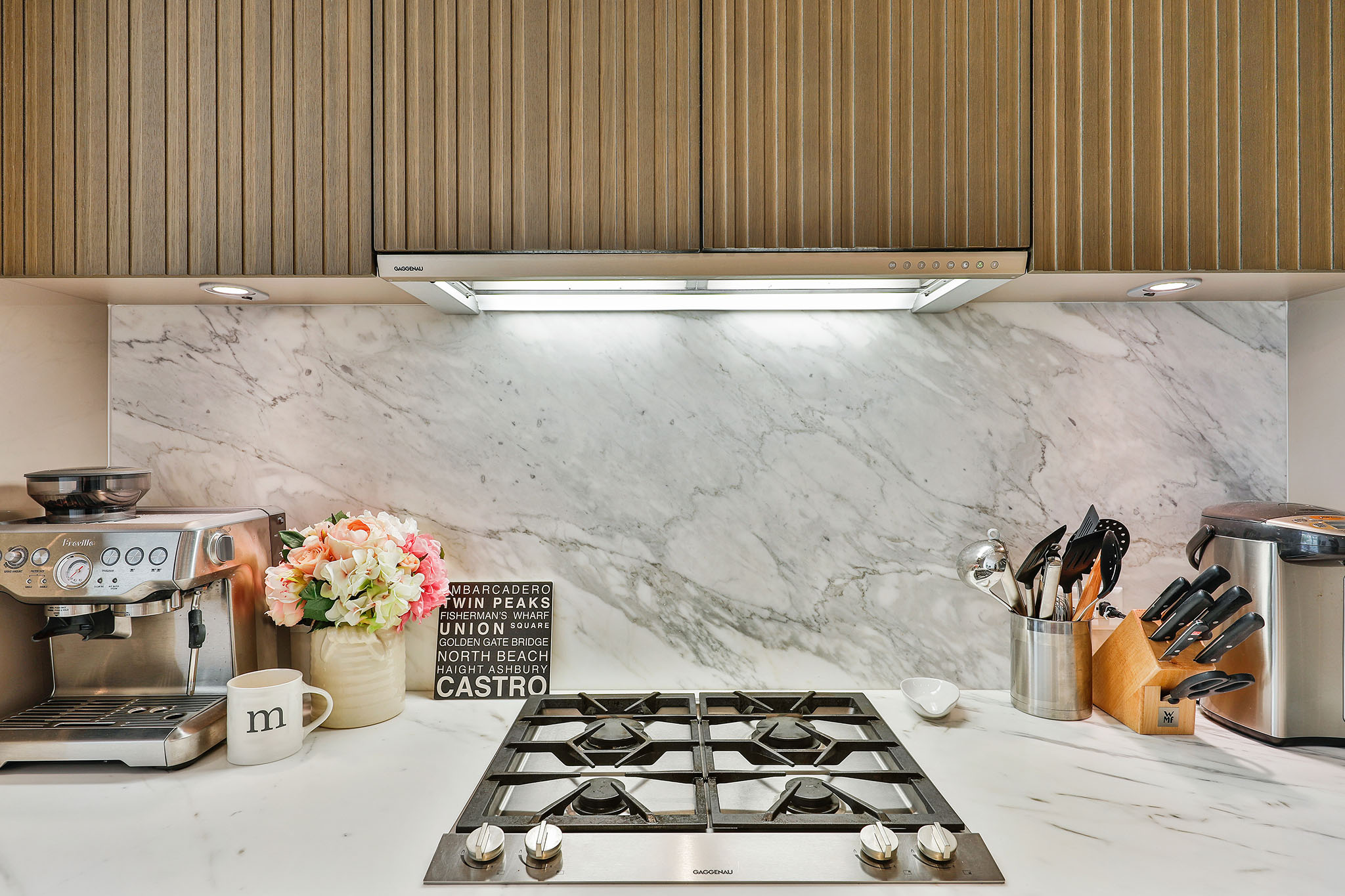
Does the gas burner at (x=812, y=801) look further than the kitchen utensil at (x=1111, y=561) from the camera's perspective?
No

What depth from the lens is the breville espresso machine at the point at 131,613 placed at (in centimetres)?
101

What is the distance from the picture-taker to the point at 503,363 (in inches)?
53.4

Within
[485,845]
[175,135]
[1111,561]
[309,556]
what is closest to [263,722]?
[309,556]

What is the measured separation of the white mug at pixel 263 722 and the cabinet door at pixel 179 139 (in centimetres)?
64

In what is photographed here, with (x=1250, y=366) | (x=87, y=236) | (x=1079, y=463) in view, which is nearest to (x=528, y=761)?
(x=87, y=236)

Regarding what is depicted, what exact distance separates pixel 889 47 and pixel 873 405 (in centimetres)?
62

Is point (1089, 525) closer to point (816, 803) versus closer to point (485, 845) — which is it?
point (816, 803)

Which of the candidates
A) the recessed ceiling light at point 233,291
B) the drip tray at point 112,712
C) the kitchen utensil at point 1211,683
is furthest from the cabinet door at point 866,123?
the drip tray at point 112,712

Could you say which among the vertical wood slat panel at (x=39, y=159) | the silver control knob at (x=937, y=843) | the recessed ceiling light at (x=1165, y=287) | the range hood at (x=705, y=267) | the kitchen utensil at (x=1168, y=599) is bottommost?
the silver control knob at (x=937, y=843)

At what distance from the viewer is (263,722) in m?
1.03

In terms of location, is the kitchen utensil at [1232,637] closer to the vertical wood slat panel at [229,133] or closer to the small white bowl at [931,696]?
the small white bowl at [931,696]

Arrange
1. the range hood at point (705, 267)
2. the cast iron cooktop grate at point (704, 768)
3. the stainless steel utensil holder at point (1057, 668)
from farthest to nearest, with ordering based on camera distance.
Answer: the stainless steel utensil holder at point (1057, 668) → the range hood at point (705, 267) → the cast iron cooktop grate at point (704, 768)

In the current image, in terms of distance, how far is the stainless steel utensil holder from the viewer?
46.3 inches

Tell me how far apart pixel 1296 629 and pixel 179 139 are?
1.88 m
